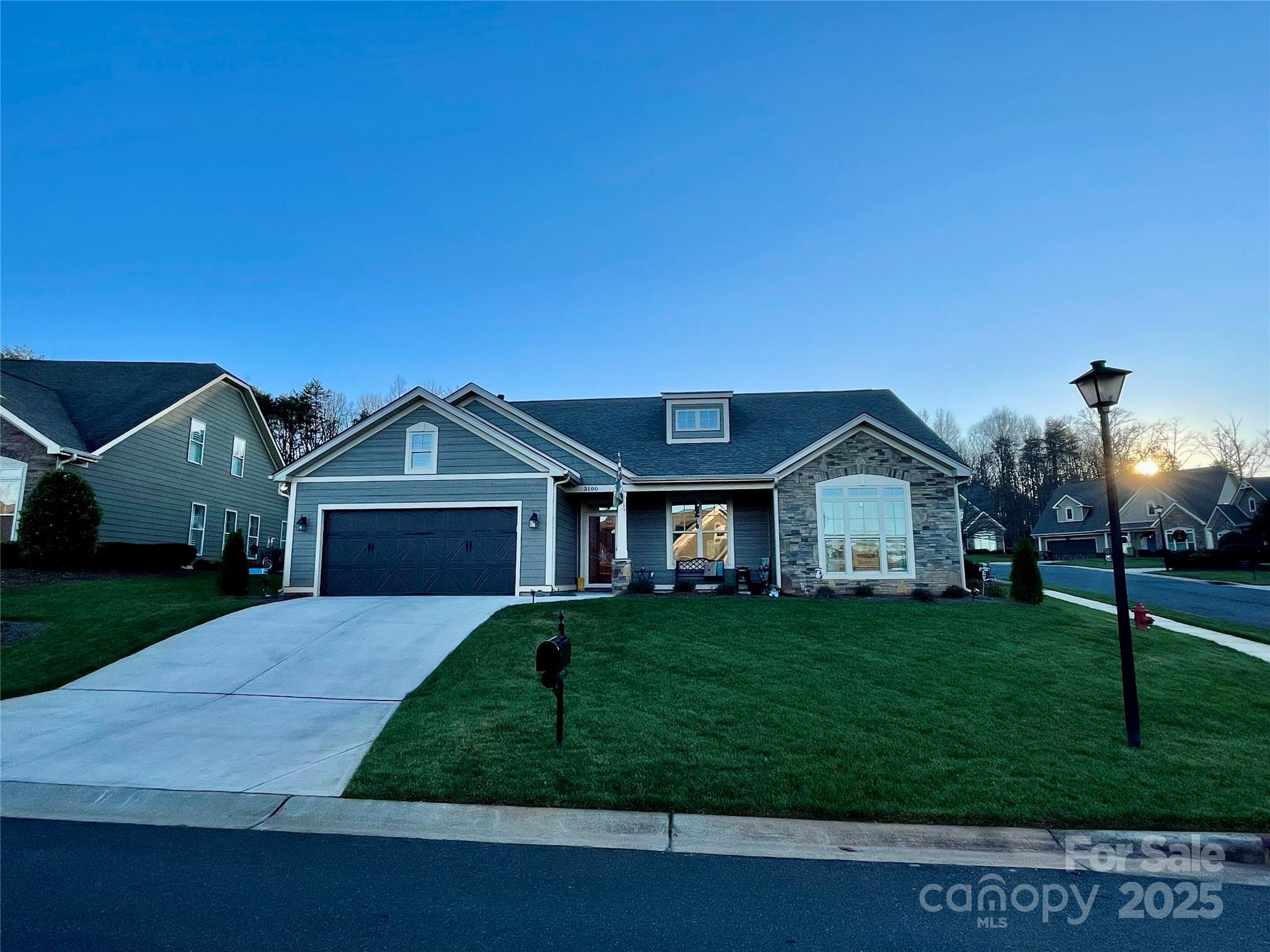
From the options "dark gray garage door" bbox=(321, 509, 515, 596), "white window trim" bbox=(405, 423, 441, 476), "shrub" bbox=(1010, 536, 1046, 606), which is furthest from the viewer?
"white window trim" bbox=(405, 423, 441, 476)

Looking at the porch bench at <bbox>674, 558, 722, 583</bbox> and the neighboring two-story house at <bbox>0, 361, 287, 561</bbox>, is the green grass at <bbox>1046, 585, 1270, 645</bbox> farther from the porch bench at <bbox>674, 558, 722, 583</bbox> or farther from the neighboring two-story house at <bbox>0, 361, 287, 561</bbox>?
the neighboring two-story house at <bbox>0, 361, 287, 561</bbox>

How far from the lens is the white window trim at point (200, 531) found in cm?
2228

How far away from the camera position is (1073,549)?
165 ft

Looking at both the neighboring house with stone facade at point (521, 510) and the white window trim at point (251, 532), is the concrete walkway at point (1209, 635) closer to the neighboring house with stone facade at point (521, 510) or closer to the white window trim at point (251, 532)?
the neighboring house with stone facade at point (521, 510)

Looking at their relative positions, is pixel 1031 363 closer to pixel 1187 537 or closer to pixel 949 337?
pixel 949 337

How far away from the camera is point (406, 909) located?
12.1 ft

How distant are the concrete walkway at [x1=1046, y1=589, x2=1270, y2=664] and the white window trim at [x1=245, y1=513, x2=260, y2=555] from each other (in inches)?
1096

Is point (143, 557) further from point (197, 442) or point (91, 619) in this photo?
point (91, 619)

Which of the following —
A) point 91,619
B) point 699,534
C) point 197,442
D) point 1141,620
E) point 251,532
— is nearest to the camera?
point 1141,620

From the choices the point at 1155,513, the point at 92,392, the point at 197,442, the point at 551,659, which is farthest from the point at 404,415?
the point at 1155,513

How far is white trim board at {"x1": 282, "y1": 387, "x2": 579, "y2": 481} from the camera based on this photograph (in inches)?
629

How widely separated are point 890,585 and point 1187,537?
42.8m

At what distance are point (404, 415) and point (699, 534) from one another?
8.48m

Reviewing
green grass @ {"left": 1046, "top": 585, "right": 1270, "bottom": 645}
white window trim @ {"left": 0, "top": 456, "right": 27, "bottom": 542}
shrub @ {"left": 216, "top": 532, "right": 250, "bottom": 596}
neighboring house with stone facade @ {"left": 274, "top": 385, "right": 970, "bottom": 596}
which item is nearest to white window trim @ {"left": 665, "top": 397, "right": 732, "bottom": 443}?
neighboring house with stone facade @ {"left": 274, "top": 385, "right": 970, "bottom": 596}
